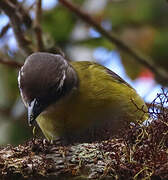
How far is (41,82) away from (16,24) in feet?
4.82

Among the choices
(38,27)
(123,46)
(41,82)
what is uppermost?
(38,27)

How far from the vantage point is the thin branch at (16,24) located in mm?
4461

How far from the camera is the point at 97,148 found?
2920mm

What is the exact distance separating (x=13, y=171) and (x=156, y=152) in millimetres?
817

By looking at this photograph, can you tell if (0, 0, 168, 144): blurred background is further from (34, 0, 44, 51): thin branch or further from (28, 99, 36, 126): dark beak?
(28, 99, 36, 126): dark beak

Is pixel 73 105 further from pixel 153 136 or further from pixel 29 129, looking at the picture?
pixel 29 129

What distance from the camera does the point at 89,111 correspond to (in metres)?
3.67

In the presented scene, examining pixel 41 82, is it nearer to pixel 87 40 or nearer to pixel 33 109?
pixel 33 109

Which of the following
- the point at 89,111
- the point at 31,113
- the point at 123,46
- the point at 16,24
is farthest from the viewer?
the point at 123,46

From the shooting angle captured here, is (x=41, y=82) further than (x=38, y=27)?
No

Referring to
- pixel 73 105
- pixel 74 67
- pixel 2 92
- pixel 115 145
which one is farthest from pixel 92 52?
pixel 115 145

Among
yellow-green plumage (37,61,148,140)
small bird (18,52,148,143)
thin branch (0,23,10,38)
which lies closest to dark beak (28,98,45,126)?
small bird (18,52,148,143)

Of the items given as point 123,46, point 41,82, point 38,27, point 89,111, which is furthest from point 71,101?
point 123,46

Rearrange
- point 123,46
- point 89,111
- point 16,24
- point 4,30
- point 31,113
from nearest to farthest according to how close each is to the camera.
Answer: point 31,113, point 89,111, point 16,24, point 4,30, point 123,46
